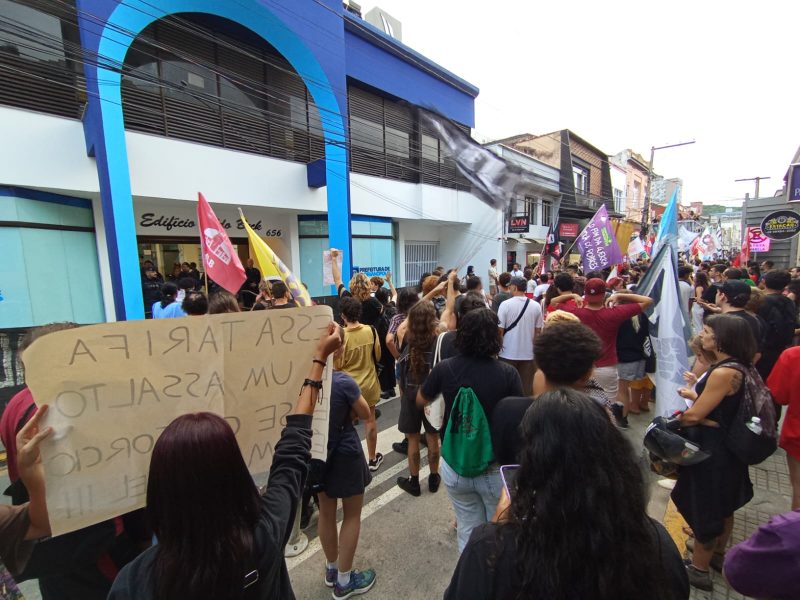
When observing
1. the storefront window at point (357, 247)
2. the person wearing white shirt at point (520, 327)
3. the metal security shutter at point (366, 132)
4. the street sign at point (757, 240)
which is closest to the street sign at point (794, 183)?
the street sign at point (757, 240)

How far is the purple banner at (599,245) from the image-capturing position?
8.09m

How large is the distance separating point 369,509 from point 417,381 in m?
1.18

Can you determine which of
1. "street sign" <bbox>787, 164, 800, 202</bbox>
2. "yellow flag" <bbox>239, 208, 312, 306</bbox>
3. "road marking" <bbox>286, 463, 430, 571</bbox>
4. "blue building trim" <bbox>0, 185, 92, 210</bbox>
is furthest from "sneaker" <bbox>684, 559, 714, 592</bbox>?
"street sign" <bbox>787, 164, 800, 202</bbox>

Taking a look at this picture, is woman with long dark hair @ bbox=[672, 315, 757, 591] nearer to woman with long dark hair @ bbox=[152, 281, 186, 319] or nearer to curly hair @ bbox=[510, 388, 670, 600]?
curly hair @ bbox=[510, 388, 670, 600]

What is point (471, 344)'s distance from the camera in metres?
2.36

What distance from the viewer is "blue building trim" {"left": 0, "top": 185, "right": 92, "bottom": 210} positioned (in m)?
6.71

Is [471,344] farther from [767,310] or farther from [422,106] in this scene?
[422,106]

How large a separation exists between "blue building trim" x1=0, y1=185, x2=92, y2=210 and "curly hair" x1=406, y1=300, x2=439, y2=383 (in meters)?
7.91

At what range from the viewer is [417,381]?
340 centimetres

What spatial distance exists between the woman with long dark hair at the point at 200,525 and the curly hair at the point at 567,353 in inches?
59.9

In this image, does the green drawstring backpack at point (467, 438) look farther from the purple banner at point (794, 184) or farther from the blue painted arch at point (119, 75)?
the purple banner at point (794, 184)

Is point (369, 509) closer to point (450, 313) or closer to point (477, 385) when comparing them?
point (477, 385)

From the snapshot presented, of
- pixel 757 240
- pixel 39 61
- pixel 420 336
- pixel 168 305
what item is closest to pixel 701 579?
pixel 420 336

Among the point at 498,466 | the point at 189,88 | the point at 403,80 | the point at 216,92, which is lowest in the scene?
the point at 498,466
